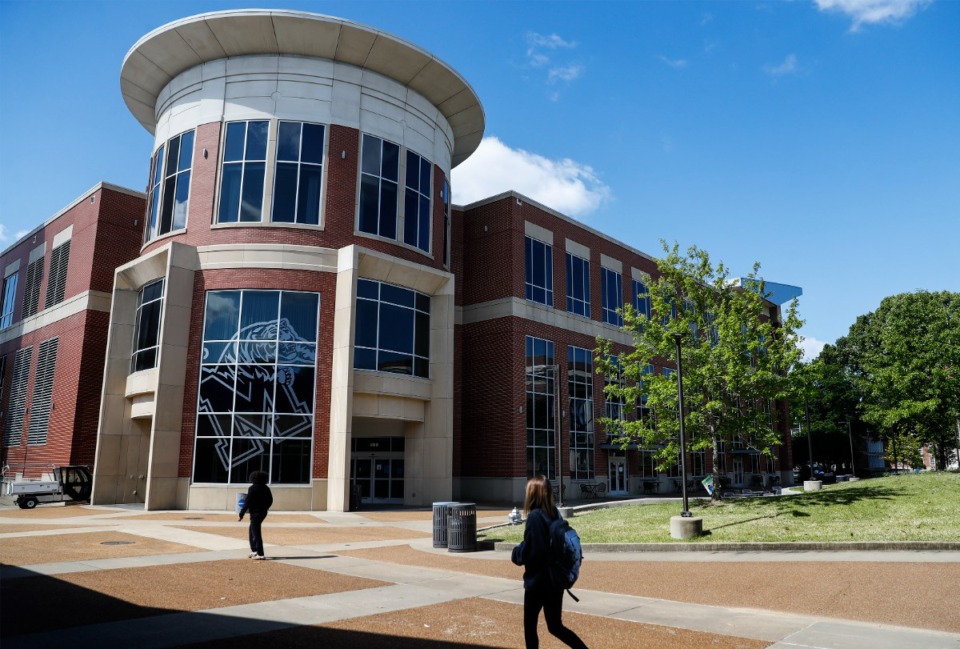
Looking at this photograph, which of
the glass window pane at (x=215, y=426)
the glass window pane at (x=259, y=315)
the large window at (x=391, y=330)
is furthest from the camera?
the large window at (x=391, y=330)

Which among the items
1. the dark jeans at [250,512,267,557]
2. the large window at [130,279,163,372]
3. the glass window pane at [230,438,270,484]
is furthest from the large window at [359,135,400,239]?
Result: the dark jeans at [250,512,267,557]

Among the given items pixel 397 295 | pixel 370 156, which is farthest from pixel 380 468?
pixel 370 156

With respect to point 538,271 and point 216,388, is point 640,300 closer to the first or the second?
point 538,271

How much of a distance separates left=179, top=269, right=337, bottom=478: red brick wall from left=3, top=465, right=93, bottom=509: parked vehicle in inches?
278

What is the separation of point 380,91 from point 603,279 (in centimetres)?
1869

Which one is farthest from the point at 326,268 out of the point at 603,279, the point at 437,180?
the point at 603,279

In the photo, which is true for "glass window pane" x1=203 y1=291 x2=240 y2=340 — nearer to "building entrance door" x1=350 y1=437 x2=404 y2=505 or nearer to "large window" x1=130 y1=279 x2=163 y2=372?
"large window" x1=130 y1=279 x2=163 y2=372

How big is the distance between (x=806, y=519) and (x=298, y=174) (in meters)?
22.7

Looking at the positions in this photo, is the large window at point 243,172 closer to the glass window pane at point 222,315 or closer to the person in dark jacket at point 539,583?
the glass window pane at point 222,315

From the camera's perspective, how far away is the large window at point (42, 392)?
116 ft

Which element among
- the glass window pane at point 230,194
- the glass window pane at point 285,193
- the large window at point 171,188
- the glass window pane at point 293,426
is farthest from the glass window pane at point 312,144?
the glass window pane at point 293,426

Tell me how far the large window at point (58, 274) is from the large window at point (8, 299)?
706 centimetres

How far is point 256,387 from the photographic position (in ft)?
89.0

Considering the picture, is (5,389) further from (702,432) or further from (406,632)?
(406,632)
